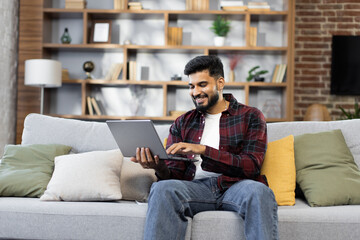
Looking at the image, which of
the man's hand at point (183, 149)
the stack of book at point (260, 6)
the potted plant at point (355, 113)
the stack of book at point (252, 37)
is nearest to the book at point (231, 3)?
the stack of book at point (260, 6)

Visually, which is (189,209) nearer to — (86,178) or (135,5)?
(86,178)

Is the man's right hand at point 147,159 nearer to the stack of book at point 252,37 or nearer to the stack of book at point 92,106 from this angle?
the stack of book at point 92,106

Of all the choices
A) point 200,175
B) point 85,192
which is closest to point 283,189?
point 200,175

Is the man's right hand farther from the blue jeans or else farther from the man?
the blue jeans

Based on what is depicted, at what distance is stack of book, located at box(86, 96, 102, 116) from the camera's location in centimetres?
479

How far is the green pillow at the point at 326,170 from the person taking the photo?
2201 millimetres

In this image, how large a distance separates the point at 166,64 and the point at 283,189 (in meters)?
3.00

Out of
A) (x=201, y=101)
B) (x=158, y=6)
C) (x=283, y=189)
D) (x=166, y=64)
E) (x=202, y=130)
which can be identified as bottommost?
(x=283, y=189)

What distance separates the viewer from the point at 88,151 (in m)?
2.61

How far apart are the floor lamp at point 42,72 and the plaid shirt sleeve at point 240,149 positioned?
265cm

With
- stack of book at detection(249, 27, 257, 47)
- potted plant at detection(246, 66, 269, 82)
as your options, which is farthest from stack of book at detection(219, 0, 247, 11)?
potted plant at detection(246, 66, 269, 82)

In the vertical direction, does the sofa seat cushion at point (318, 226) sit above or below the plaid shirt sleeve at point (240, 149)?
below

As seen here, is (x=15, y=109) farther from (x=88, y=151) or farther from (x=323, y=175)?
(x=323, y=175)

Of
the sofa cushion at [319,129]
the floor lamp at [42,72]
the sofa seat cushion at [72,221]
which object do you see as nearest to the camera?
the sofa seat cushion at [72,221]
